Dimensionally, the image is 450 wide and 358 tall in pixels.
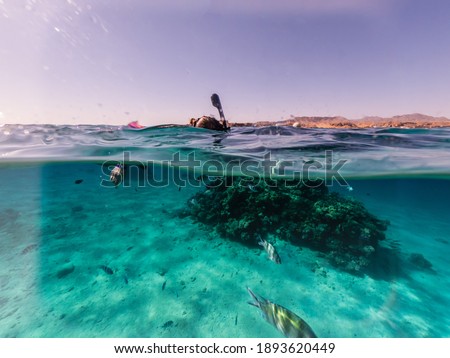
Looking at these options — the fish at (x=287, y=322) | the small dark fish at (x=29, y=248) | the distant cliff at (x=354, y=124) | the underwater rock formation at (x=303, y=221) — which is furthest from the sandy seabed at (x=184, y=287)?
the distant cliff at (x=354, y=124)

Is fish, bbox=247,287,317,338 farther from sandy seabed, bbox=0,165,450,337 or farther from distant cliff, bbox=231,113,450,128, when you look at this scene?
distant cliff, bbox=231,113,450,128

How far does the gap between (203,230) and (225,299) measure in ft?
15.0

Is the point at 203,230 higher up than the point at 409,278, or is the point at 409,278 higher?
the point at 203,230

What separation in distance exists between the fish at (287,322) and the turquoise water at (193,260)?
240 centimetres

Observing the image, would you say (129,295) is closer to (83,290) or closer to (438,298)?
(83,290)

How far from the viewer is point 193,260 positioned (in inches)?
337

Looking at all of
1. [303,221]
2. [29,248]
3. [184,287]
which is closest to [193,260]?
[184,287]

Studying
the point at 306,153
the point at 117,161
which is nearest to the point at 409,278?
the point at 306,153

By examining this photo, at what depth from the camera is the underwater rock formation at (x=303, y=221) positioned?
874 centimetres

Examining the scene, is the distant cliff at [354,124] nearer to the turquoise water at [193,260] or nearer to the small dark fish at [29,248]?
the turquoise water at [193,260]

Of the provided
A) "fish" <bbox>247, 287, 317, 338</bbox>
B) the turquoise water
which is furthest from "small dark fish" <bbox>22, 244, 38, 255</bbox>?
"fish" <bbox>247, 287, 317, 338</bbox>

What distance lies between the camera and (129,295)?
22.1 feet

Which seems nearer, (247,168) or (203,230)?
(203,230)

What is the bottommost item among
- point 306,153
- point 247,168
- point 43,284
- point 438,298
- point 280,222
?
point 438,298
